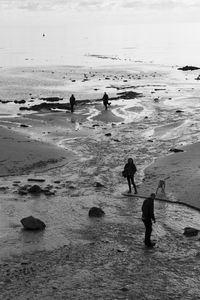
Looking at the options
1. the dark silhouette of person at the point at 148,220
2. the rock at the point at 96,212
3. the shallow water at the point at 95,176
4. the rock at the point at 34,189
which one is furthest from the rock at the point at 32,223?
the rock at the point at 34,189

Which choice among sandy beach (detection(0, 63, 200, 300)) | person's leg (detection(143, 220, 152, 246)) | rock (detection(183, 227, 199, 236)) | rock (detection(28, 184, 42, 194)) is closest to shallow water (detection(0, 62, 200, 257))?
sandy beach (detection(0, 63, 200, 300))

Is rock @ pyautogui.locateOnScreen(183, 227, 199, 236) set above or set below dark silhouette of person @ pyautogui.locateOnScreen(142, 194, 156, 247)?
below

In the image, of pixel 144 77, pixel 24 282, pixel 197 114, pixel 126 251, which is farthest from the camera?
pixel 144 77

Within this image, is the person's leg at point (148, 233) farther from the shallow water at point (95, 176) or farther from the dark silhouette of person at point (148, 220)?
the shallow water at point (95, 176)

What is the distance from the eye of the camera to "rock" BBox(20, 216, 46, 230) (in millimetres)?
17625

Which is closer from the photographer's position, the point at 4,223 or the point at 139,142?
the point at 4,223

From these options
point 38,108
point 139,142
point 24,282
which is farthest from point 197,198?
point 38,108

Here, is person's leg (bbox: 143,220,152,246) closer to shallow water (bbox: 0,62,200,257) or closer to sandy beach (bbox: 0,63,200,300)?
sandy beach (bbox: 0,63,200,300)

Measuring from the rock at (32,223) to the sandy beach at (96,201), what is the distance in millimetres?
325

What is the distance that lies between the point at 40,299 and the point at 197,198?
35.9ft

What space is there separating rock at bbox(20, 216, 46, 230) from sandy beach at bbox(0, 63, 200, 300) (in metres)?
0.32

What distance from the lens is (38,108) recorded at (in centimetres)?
5019

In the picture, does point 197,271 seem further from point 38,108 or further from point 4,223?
point 38,108

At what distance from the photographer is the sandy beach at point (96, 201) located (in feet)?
45.7
